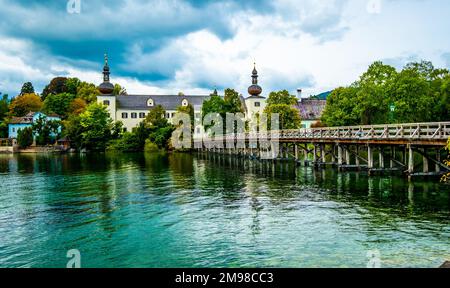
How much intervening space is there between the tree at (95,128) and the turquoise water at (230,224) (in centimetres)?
6576

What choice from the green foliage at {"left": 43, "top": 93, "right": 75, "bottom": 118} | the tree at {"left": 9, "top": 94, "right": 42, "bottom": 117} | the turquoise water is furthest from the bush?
the turquoise water

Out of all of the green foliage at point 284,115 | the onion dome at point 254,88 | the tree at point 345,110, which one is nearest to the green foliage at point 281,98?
the green foliage at point 284,115

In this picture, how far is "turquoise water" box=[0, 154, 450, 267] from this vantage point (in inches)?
572

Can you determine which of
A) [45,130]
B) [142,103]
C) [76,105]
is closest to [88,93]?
[76,105]

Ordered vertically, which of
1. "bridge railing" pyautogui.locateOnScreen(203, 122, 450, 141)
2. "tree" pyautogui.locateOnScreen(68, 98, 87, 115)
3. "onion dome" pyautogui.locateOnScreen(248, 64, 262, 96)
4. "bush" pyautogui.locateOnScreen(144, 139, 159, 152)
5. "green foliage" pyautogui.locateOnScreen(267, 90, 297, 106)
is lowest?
"bush" pyautogui.locateOnScreen(144, 139, 159, 152)

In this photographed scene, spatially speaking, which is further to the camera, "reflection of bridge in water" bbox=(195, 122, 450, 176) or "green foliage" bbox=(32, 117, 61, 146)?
"green foliage" bbox=(32, 117, 61, 146)

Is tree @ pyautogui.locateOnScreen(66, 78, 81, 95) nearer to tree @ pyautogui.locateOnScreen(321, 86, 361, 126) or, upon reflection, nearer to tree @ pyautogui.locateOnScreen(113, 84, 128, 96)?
tree @ pyautogui.locateOnScreen(113, 84, 128, 96)

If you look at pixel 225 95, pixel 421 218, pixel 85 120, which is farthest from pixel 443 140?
pixel 85 120

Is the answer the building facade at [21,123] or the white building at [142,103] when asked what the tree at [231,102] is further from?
the building facade at [21,123]

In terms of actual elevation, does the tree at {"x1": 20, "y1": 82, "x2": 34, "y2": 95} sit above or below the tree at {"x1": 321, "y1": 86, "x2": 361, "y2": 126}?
above

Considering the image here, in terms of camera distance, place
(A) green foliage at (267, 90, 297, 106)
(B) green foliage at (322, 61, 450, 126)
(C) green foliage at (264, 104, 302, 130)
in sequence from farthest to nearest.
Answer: (A) green foliage at (267, 90, 297, 106)
(C) green foliage at (264, 104, 302, 130)
(B) green foliage at (322, 61, 450, 126)

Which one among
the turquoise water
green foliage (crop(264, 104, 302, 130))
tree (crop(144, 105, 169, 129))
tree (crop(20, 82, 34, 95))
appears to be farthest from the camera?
tree (crop(20, 82, 34, 95))

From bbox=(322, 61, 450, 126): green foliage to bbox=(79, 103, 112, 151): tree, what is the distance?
2116 inches

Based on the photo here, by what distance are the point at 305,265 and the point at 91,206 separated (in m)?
14.2
